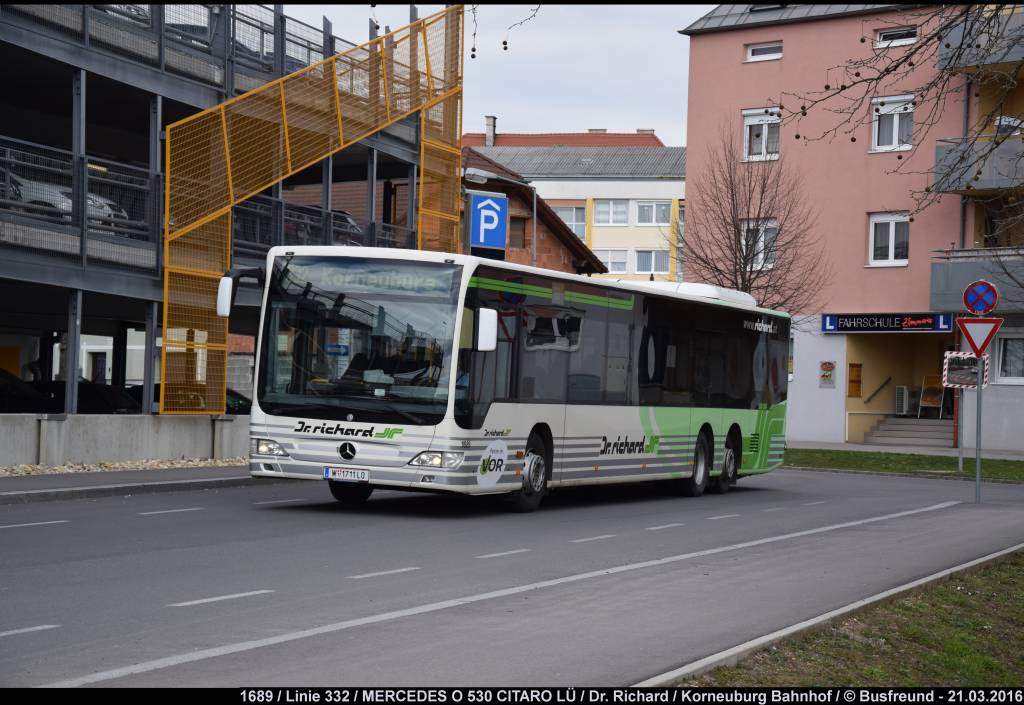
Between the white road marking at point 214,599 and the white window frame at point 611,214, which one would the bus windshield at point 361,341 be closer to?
the white road marking at point 214,599

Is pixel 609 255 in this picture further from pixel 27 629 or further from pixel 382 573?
pixel 27 629

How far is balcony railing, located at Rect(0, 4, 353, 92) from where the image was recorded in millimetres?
Answer: 23422

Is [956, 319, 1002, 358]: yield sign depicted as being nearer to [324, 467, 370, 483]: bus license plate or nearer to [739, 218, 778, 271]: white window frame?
Answer: [324, 467, 370, 483]: bus license plate

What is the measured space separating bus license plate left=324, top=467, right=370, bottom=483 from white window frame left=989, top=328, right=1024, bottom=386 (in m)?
30.0

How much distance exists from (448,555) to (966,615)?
4550mm

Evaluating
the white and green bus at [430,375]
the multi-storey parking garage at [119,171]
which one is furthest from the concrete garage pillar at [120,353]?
the white and green bus at [430,375]

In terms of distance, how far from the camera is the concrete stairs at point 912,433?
4466 cm

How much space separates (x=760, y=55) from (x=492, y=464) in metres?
33.8

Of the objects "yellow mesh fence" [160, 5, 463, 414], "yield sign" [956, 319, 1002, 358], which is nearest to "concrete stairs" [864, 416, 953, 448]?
"yellow mesh fence" [160, 5, 463, 414]

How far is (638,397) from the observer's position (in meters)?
20.6

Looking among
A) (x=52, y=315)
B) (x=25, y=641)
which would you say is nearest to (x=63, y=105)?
(x=52, y=315)

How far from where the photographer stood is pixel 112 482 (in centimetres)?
1908
